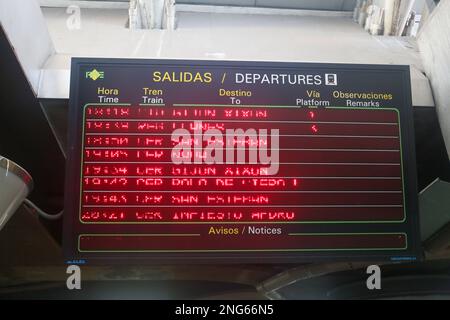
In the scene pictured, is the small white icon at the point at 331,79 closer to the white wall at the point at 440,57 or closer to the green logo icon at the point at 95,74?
the white wall at the point at 440,57

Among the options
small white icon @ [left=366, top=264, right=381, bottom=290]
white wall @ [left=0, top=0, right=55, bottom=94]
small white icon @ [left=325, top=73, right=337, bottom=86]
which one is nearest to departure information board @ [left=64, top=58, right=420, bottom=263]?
small white icon @ [left=325, top=73, right=337, bottom=86]

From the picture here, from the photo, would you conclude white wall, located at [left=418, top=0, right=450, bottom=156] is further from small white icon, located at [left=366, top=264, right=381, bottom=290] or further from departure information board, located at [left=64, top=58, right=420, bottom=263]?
small white icon, located at [left=366, top=264, right=381, bottom=290]

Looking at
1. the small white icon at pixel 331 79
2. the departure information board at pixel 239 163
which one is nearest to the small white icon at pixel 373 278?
the departure information board at pixel 239 163

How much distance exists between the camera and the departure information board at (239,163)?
1736 mm

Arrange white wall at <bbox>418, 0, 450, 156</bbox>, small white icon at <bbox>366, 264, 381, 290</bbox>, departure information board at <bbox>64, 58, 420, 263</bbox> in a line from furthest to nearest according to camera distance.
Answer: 1. small white icon at <bbox>366, 264, 381, 290</bbox>
2. white wall at <bbox>418, 0, 450, 156</bbox>
3. departure information board at <bbox>64, 58, 420, 263</bbox>

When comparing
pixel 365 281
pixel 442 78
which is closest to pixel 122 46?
pixel 442 78

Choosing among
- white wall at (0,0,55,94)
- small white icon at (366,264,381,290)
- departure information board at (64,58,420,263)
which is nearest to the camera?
departure information board at (64,58,420,263)

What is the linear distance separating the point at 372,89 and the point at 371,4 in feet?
3.94

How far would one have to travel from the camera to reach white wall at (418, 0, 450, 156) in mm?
2117

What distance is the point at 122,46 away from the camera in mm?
2441

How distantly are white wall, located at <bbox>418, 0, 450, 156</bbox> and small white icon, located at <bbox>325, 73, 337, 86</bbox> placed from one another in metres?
0.58

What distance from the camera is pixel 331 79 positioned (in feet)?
6.42

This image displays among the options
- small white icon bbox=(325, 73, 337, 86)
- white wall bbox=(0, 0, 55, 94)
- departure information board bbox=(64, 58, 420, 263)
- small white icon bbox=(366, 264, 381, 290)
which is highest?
white wall bbox=(0, 0, 55, 94)

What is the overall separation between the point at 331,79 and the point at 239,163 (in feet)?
1.85
